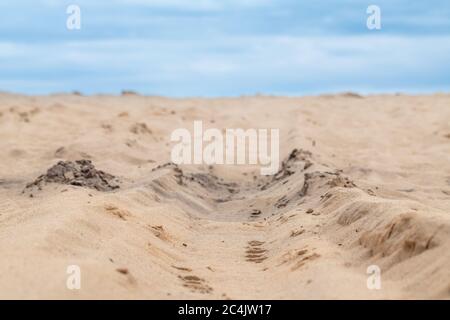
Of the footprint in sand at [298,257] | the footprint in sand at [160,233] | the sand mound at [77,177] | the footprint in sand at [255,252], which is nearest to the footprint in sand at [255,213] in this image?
the footprint in sand at [255,252]

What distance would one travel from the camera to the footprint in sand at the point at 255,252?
5.28 m

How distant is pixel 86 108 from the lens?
1695cm

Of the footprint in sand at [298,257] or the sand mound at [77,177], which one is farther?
the sand mound at [77,177]

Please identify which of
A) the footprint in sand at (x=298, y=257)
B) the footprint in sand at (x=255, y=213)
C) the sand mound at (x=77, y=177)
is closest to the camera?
the footprint in sand at (x=298, y=257)

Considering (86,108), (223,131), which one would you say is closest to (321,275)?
(223,131)

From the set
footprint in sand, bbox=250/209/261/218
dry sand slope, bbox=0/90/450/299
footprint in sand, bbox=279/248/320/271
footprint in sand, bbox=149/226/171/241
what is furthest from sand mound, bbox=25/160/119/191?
footprint in sand, bbox=279/248/320/271

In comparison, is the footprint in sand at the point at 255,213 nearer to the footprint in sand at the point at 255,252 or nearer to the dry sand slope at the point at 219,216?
the dry sand slope at the point at 219,216

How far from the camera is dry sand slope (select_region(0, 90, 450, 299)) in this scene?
4020mm

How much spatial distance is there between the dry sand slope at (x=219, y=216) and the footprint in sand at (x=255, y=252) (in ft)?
0.05

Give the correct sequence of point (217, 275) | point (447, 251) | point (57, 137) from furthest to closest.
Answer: point (57, 137) → point (217, 275) → point (447, 251)

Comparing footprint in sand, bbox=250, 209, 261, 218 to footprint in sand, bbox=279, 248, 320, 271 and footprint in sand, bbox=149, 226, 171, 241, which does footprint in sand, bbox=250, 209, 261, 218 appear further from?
footprint in sand, bbox=279, 248, 320, 271

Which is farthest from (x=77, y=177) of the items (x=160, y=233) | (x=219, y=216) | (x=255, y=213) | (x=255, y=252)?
(x=255, y=252)

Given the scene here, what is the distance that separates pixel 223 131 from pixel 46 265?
34.9 feet

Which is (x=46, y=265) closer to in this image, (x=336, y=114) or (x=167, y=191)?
(x=167, y=191)
